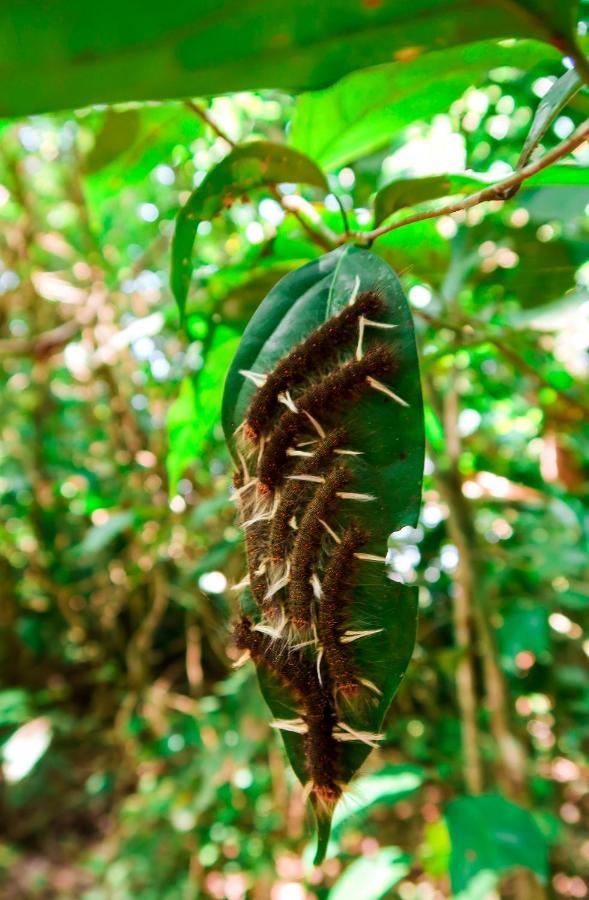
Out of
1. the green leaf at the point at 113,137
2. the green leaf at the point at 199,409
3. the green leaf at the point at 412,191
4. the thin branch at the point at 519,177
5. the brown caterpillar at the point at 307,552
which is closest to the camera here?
the thin branch at the point at 519,177

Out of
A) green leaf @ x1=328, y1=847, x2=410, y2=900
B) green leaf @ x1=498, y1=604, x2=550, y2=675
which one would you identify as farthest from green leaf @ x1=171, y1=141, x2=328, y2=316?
green leaf @ x1=498, y1=604, x2=550, y2=675

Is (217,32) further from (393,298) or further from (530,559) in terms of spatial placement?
(530,559)

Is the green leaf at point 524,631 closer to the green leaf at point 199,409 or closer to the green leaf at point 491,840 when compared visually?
the green leaf at point 491,840

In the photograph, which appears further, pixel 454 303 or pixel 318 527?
pixel 454 303

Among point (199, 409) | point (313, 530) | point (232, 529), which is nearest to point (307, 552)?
point (313, 530)

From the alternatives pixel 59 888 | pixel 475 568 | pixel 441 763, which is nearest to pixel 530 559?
pixel 475 568

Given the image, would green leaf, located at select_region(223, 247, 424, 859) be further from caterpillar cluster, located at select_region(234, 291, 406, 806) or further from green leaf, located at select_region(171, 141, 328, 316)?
green leaf, located at select_region(171, 141, 328, 316)

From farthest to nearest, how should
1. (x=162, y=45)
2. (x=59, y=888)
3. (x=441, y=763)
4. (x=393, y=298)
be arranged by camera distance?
(x=59, y=888) → (x=441, y=763) → (x=393, y=298) → (x=162, y=45)

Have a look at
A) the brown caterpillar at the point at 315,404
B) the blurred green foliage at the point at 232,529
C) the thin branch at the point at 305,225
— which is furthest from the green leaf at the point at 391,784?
the thin branch at the point at 305,225
